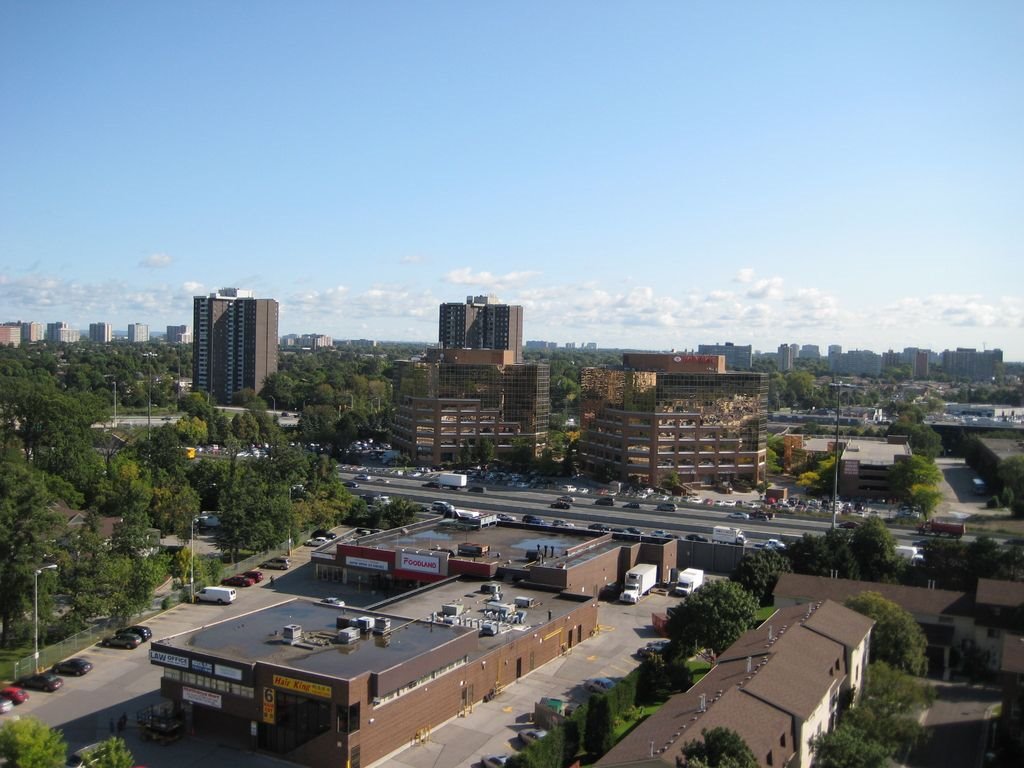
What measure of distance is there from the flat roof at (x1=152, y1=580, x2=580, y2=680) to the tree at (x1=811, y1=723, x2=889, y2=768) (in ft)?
38.8

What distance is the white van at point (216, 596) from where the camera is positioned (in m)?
40.1

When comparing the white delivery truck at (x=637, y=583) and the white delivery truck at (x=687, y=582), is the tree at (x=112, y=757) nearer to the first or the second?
the white delivery truck at (x=637, y=583)

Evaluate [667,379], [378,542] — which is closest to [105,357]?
[667,379]

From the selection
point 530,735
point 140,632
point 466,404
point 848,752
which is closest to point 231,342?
point 466,404

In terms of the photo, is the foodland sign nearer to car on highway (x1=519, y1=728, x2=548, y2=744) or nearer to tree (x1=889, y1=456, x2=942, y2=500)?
car on highway (x1=519, y1=728, x2=548, y2=744)

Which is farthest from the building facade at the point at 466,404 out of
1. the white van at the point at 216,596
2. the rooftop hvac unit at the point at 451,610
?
the rooftop hvac unit at the point at 451,610

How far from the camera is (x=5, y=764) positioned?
2105cm

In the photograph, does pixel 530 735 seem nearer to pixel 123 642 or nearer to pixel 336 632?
pixel 336 632

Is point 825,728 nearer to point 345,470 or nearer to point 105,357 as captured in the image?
point 345,470

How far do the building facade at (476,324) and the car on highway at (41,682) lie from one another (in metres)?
115

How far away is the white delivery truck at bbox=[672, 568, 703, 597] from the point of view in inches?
1690

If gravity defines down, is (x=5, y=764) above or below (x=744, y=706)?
below

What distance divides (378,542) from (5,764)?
24674 mm

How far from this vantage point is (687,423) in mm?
75438
